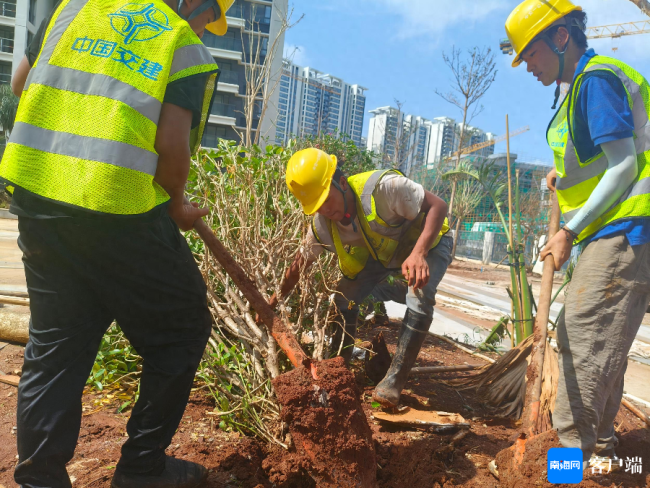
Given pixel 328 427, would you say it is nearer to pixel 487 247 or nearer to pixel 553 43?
pixel 553 43

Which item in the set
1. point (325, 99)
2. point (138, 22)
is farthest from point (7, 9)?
point (138, 22)

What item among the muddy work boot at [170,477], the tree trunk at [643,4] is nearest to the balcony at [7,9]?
the tree trunk at [643,4]

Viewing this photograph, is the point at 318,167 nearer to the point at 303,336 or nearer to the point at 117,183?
the point at 303,336

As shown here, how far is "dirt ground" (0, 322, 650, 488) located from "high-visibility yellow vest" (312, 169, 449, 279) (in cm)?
91

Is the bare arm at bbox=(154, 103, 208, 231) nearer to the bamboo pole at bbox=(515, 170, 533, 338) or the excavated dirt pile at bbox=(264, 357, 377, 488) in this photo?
the excavated dirt pile at bbox=(264, 357, 377, 488)

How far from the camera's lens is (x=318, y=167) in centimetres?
281

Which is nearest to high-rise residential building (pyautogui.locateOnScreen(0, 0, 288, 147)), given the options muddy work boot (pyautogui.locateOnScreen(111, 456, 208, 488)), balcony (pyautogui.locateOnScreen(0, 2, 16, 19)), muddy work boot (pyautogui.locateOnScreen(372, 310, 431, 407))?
balcony (pyautogui.locateOnScreen(0, 2, 16, 19))

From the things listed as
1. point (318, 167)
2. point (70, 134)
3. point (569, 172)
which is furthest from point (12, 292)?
point (569, 172)

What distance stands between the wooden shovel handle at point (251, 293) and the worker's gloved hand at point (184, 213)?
7cm

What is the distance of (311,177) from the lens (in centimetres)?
280

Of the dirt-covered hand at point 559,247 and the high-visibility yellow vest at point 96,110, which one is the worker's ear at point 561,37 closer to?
the dirt-covered hand at point 559,247

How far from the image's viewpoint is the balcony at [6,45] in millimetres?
32312

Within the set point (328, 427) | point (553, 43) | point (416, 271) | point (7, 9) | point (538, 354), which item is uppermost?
point (7, 9)

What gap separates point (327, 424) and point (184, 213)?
1.01 meters
